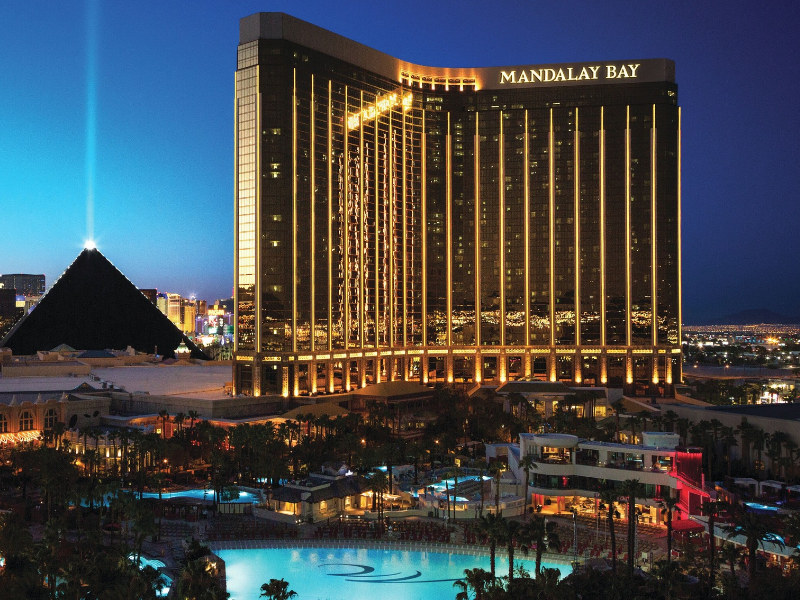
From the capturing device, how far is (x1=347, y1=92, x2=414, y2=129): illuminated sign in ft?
455

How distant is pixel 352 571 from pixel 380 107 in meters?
104

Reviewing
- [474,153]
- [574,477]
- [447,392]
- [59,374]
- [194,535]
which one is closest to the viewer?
[194,535]

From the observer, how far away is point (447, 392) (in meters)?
123

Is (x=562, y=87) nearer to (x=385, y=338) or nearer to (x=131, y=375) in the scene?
(x=385, y=338)


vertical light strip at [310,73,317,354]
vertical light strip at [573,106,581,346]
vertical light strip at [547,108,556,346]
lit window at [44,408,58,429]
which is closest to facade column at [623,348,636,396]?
vertical light strip at [573,106,581,346]

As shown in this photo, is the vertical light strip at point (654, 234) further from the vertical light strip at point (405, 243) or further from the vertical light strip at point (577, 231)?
the vertical light strip at point (405, 243)

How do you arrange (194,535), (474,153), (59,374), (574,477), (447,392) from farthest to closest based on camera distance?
(474,153), (59,374), (447,392), (574,477), (194,535)

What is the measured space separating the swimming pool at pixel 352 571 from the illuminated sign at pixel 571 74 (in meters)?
114

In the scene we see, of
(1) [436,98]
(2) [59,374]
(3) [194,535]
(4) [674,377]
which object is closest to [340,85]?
(1) [436,98]

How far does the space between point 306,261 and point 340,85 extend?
29813mm

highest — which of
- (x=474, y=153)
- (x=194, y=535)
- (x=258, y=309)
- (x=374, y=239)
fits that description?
(x=474, y=153)

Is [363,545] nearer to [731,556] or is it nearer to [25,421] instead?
[731,556]

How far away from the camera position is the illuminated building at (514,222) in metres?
146

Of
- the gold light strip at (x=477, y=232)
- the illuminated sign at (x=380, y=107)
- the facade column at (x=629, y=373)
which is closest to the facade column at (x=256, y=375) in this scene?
the illuminated sign at (x=380, y=107)
